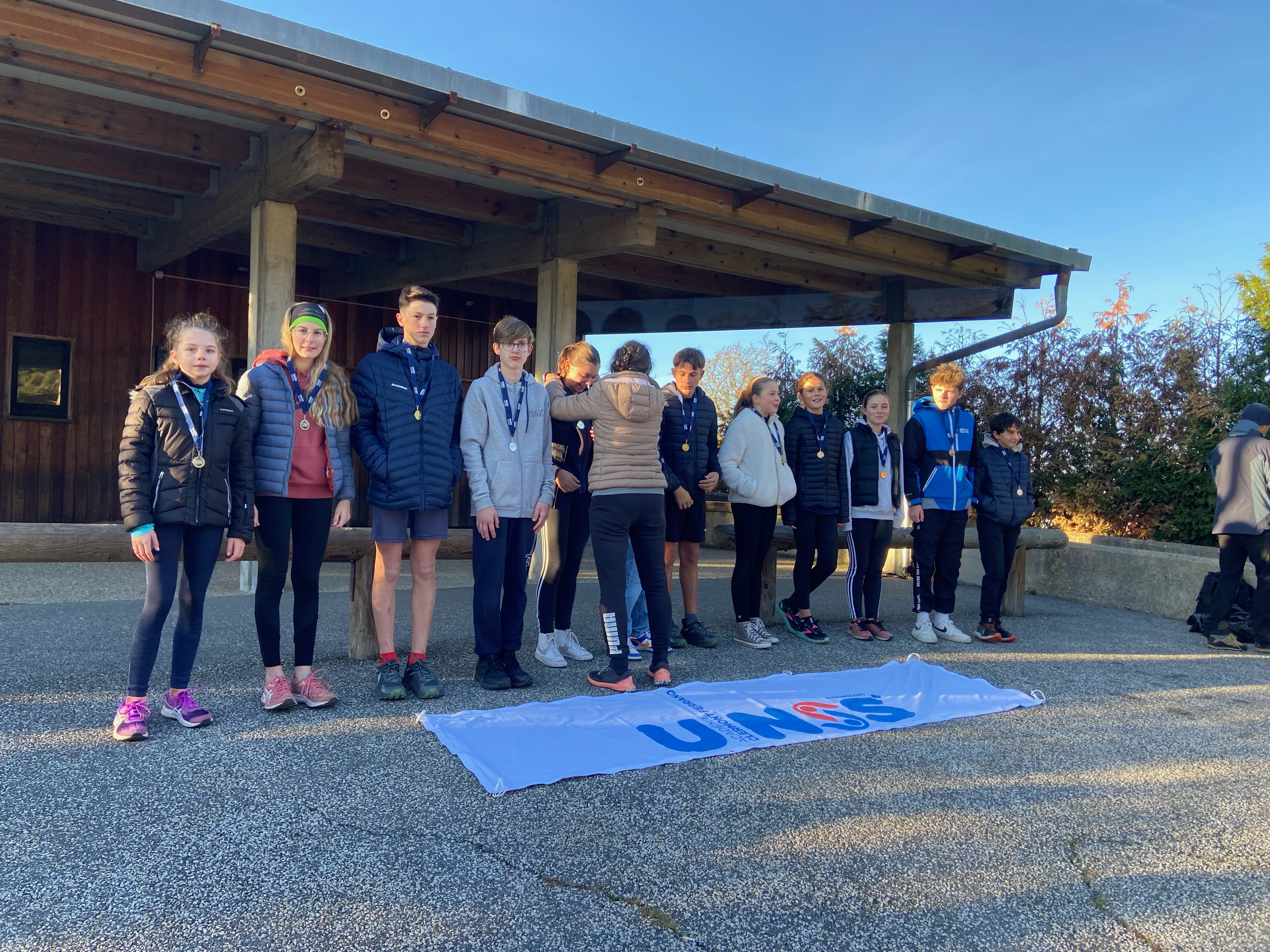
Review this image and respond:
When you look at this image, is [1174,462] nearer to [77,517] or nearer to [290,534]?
[290,534]

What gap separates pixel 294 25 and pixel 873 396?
4.45 metres

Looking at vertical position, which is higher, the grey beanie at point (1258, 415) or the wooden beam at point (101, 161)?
the wooden beam at point (101, 161)

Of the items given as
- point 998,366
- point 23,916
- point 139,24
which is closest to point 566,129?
point 139,24

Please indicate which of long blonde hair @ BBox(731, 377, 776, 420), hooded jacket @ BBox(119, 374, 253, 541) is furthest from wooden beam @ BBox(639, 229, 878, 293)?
hooded jacket @ BBox(119, 374, 253, 541)

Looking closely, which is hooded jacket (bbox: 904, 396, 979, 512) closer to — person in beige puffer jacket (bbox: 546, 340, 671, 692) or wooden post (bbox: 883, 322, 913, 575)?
person in beige puffer jacket (bbox: 546, 340, 671, 692)

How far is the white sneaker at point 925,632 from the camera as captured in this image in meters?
6.26

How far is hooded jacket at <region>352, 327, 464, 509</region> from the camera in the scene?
4234 mm

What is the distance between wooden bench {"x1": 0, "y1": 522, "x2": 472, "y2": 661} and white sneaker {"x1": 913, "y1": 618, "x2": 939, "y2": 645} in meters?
3.19

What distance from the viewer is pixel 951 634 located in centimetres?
635

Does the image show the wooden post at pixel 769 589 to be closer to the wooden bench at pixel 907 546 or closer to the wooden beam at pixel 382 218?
the wooden bench at pixel 907 546

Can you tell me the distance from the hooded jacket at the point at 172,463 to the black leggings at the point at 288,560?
0.27 meters

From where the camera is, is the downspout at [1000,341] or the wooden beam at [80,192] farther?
the downspout at [1000,341]

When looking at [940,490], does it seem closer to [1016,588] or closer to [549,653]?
[1016,588]

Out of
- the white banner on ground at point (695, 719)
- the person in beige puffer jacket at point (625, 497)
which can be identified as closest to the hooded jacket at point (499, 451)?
the person in beige puffer jacket at point (625, 497)
